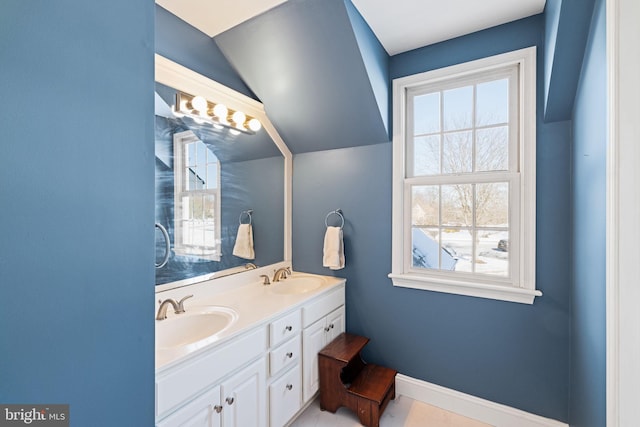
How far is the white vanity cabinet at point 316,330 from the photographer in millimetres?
1757

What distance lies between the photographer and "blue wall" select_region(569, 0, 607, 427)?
1.01 meters

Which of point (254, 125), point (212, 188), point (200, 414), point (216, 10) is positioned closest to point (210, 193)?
point (212, 188)

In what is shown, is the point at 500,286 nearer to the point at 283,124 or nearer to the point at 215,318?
the point at 215,318

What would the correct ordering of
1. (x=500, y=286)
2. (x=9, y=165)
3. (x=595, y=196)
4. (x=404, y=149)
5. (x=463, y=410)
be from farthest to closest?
(x=404, y=149) → (x=463, y=410) → (x=500, y=286) → (x=595, y=196) → (x=9, y=165)

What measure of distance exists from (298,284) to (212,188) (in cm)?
102

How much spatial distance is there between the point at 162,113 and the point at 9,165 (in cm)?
110

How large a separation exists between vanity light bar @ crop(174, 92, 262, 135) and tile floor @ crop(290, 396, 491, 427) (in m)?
2.03

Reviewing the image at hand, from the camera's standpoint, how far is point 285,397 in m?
1.59

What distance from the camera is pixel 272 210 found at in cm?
229

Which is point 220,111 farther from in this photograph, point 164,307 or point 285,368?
point 285,368

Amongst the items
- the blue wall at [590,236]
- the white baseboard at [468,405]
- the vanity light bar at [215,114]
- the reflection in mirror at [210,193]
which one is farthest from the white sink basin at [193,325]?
the blue wall at [590,236]

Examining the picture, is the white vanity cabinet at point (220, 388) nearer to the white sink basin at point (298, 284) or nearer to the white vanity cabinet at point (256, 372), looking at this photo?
the white vanity cabinet at point (256, 372)

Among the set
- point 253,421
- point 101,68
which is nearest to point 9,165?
point 101,68
